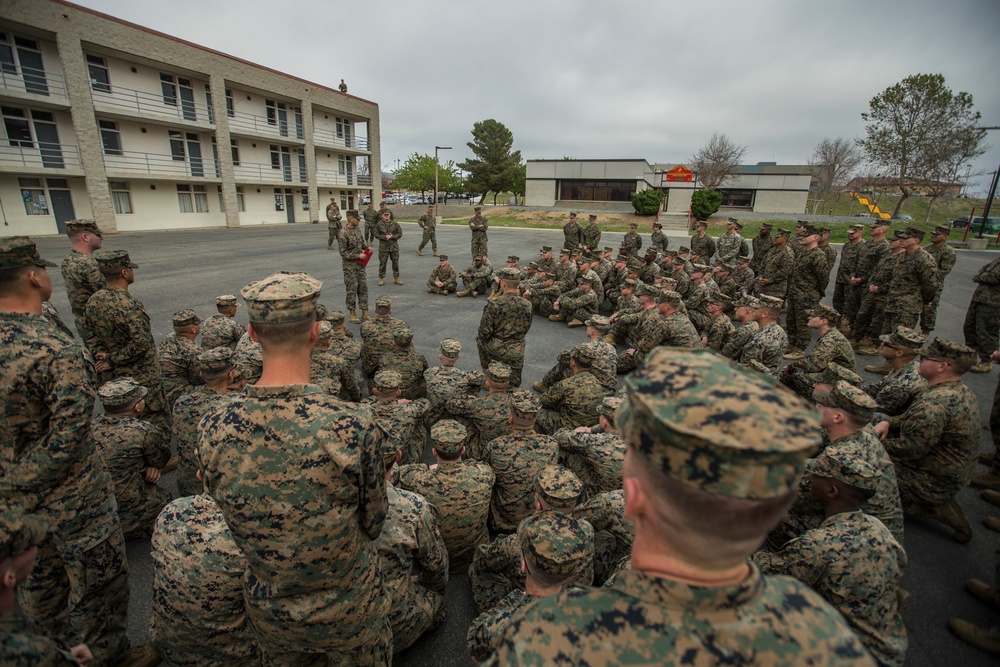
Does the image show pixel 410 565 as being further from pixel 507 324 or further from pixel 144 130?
pixel 144 130

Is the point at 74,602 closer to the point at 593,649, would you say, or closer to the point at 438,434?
the point at 438,434

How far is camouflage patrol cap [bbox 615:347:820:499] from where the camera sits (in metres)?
1.00

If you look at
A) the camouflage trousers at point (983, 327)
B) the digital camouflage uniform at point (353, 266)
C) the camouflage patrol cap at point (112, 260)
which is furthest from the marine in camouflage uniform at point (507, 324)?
the camouflage trousers at point (983, 327)

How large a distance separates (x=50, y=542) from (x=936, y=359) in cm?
707

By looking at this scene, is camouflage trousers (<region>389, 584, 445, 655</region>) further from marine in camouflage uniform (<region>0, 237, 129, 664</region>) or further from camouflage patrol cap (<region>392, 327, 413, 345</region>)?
camouflage patrol cap (<region>392, 327, 413, 345</region>)

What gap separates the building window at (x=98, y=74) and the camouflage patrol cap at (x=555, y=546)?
34085 mm

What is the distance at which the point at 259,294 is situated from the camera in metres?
1.99

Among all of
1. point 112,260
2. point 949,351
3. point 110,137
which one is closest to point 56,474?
point 112,260

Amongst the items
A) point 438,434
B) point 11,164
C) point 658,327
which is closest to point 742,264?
point 658,327

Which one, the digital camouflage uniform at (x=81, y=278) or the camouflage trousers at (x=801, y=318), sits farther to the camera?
the camouflage trousers at (x=801, y=318)

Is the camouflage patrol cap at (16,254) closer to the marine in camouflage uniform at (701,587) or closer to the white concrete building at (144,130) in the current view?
the marine in camouflage uniform at (701,587)

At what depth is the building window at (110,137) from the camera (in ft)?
81.0

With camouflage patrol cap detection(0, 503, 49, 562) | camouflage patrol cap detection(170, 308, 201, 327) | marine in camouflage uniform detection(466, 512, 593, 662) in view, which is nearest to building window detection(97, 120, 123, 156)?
camouflage patrol cap detection(170, 308, 201, 327)

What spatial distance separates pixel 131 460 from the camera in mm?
3713
